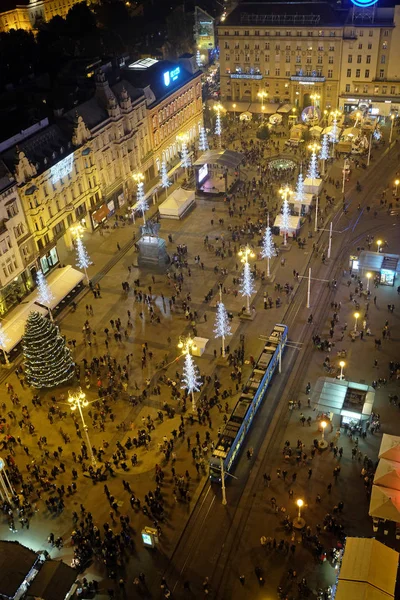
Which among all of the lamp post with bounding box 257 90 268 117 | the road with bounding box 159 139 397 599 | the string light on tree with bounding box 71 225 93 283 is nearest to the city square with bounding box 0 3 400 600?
the road with bounding box 159 139 397 599

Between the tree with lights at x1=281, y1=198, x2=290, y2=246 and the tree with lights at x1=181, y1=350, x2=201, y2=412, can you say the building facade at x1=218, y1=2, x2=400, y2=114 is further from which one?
the tree with lights at x1=181, y1=350, x2=201, y2=412

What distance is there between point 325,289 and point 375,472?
2397 cm

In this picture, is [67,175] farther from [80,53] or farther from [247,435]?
[80,53]

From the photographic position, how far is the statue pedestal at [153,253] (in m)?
63.2

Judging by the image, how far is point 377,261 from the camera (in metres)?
59.8

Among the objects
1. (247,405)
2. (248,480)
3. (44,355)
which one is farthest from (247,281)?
(248,480)

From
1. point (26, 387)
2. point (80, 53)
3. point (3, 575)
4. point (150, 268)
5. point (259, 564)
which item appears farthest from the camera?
point (80, 53)

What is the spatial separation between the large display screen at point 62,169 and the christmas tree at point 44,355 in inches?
849

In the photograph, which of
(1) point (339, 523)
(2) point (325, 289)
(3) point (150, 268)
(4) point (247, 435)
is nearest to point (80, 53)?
(3) point (150, 268)

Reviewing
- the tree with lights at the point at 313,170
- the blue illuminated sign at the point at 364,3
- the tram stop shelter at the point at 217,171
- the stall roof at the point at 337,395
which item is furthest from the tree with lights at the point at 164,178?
the blue illuminated sign at the point at 364,3

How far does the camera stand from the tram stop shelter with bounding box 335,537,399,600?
30.6 m

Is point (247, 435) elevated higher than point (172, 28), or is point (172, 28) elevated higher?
point (172, 28)

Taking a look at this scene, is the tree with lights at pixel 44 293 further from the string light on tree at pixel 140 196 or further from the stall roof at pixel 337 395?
the stall roof at pixel 337 395

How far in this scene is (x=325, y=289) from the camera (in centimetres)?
5931
